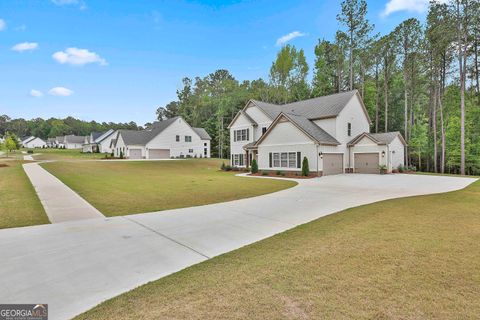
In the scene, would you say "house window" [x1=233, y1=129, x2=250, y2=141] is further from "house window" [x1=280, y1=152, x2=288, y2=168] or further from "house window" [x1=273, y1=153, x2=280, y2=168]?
"house window" [x1=280, y1=152, x2=288, y2=168]

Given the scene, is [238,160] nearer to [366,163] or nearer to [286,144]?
[286,144]

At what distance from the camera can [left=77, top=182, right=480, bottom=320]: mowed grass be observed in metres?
2.82

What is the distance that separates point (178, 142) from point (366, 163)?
31630 mm

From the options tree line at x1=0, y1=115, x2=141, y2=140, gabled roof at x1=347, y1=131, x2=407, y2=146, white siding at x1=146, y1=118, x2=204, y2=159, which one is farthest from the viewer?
tree line at x1=0, y1=115, x2=141, y2=140

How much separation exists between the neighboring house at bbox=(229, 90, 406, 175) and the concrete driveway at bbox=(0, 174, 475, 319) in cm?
1468

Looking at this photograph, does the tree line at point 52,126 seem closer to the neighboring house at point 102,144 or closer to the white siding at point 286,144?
the neighboring house at point 102,144

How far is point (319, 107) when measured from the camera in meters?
26.9

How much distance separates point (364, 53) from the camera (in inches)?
1278

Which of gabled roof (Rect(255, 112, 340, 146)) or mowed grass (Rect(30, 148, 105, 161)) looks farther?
mowed grass (Rect(30, 148, 105, 161))

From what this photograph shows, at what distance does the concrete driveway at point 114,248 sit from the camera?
11.1 ft

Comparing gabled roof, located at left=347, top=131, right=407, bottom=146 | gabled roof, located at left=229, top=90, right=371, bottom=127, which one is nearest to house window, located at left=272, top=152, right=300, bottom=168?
gabled roof, located at left=229, top=90, right=371, bottom=127

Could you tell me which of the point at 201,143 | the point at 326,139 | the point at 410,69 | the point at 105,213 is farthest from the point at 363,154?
the point at 201,143

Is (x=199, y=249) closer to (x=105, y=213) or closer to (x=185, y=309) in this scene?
(x=185, y=309)

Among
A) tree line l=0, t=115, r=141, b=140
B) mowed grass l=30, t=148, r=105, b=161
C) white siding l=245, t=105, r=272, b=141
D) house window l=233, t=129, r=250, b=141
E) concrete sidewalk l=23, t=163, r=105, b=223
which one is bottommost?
concrete sidewalk l=23, t=163, r=105, b=223
